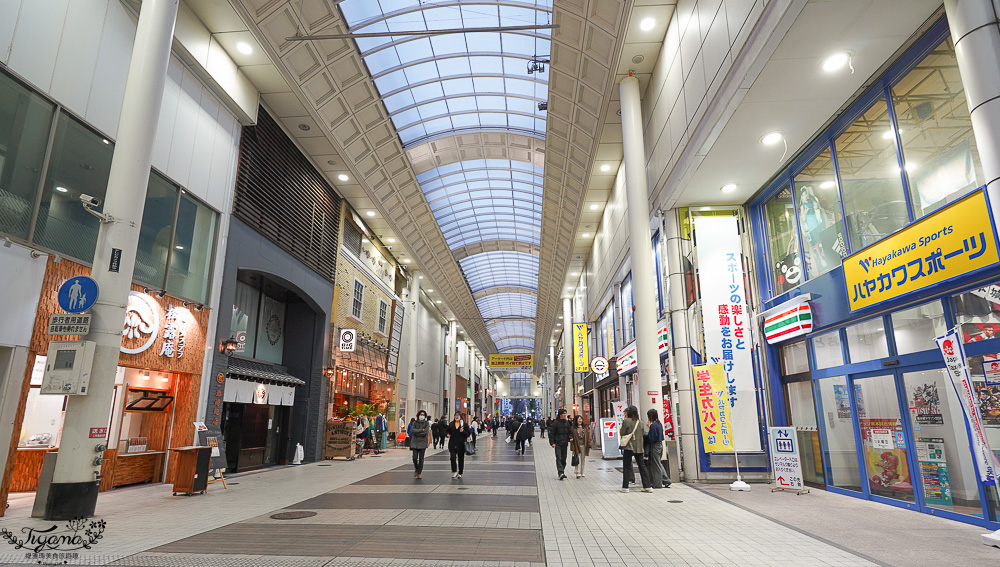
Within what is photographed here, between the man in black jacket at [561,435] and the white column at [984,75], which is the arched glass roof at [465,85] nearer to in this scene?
the white column at [984,75]

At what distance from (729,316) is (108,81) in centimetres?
1160

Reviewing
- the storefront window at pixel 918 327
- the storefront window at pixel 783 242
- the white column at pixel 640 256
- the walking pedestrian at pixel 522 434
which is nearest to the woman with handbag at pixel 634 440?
the white column at pixel 640 256

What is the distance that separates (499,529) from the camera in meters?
6.01

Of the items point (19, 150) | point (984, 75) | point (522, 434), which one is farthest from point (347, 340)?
point (984, 75)

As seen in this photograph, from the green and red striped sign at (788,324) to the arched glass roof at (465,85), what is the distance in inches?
275

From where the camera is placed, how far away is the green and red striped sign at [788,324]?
8883 millimetres

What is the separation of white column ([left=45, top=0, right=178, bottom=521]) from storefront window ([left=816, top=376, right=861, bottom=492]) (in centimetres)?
1058

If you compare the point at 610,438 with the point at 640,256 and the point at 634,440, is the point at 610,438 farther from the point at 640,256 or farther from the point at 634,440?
the point at 640,256

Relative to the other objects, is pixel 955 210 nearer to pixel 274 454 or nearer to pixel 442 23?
pixel 442 23

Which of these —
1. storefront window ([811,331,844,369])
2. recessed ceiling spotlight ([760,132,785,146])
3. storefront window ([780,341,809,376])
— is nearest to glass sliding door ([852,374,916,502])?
storefront window ([811,331,844,369])

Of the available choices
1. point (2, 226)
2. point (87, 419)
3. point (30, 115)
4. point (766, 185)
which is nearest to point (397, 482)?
point (87, 419)

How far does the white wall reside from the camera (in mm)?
6875

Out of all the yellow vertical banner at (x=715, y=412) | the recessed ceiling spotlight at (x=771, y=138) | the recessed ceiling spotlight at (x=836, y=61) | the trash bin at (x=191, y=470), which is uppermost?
the recessed ceiling spotlight at (x=836, y=61)

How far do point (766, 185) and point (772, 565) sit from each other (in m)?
8.03
